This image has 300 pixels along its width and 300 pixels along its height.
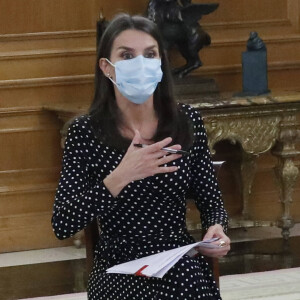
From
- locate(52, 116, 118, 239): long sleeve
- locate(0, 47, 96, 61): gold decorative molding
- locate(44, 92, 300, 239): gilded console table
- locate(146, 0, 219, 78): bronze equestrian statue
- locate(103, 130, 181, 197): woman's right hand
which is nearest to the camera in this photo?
locate(103, 130, 181, 197): woman's right hand

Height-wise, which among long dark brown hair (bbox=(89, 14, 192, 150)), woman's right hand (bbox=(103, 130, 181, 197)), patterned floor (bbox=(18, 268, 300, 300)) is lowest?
patterned floor (bbox=(18, 268, 300, 300))

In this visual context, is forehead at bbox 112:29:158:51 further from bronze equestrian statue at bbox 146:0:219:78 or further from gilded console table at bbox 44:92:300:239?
bronze equestrian statue at bbox 146:0:219:78

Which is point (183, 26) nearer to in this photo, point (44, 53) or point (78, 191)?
point (44, 53)

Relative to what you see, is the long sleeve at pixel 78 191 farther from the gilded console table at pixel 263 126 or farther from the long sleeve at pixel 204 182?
the gilded console table at pixel 263 126

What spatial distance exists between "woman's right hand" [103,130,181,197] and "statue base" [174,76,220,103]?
7.75ft

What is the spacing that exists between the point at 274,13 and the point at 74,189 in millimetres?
3122

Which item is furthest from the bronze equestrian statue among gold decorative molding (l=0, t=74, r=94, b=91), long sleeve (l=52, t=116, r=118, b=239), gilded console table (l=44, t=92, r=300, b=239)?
long sleeve (l=52, t=116, r=118, b=239)

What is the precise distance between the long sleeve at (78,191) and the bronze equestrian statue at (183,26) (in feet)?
7.22

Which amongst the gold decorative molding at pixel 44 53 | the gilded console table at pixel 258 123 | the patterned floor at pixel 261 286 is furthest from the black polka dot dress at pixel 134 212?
the gold decorative molding at pixel 44 53

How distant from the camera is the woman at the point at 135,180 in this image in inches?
102

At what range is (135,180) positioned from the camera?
102 inches

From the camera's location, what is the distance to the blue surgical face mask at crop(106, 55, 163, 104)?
271cm

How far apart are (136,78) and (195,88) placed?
231cm

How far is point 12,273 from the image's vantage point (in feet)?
15.5
